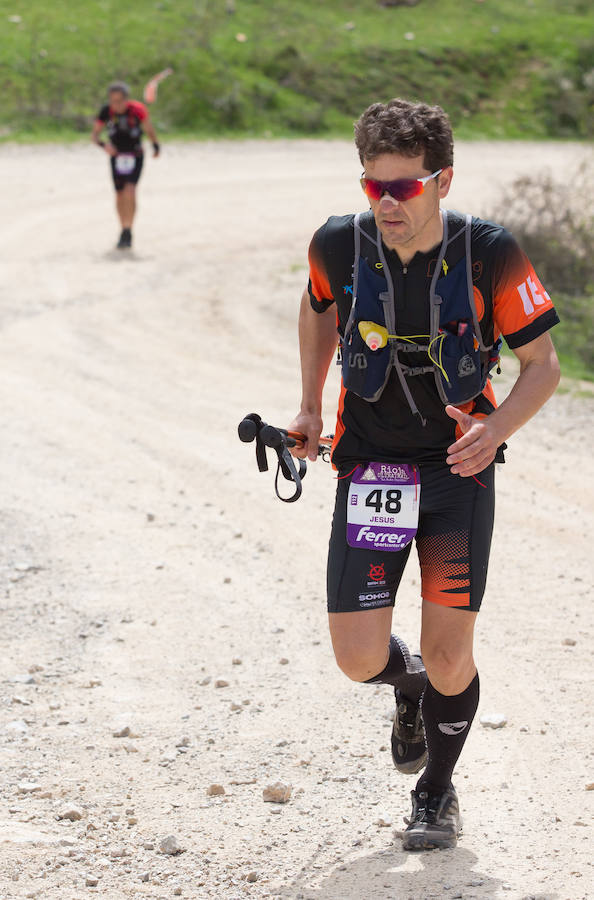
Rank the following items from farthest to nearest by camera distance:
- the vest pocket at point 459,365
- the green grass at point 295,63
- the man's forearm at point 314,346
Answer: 1. the green grass at point 295,63
2. the man's forearm at point 314,346
3. the vest pocket at point 459,365

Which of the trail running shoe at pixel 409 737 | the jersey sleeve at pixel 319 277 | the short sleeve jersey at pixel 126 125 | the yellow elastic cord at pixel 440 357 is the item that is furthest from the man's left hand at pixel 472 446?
the short sleeve jersey at pixel 126 125

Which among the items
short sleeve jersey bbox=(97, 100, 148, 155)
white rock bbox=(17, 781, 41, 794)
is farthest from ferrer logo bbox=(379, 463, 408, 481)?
short sleeve jersey bbox=(97, 100, 148, 155)

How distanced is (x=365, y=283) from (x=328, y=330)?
1.54ft

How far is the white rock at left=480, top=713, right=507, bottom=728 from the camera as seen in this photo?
4.84 m

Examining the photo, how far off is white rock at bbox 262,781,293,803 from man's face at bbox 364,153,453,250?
203cm

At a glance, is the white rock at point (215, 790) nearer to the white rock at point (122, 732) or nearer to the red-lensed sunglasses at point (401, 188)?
the white rock at point (122, 732)

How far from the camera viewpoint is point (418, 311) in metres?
3.63

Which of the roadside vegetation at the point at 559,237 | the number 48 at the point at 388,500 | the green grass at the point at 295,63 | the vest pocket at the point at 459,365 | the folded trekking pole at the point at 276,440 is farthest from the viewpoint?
the green grass at the point at 295,63

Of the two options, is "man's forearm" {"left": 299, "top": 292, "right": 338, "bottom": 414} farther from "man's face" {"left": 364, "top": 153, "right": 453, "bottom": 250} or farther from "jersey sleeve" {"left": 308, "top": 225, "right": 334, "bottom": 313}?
"man's face" {"left": 364, "top": 153, "right": 453, "bottom": 250}

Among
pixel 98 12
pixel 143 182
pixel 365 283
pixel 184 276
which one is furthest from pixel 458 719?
pixel 98 12

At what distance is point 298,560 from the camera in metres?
6.75

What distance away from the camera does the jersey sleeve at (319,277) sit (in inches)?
150

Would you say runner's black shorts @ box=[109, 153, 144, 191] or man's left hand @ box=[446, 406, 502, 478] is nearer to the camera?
man's left hand @ box=[446, 406, 502, 478]

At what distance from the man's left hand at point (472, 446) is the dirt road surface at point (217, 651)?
1.32 meters
